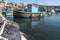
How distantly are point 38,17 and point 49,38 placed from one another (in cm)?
2588

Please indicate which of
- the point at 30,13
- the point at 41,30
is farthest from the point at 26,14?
the point at 41,30

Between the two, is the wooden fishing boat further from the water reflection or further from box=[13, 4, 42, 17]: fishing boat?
the water reflection

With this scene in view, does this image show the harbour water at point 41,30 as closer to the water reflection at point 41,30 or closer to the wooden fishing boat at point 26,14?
the water reflection at point 41,30

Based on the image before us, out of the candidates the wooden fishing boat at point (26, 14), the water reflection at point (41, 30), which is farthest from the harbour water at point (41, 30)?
the wooden fishing boat at point (26, 14)


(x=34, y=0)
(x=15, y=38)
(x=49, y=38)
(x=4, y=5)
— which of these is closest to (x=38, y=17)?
(x=34, y=0)

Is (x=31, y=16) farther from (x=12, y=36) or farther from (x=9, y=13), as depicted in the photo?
(x=12, y=36)

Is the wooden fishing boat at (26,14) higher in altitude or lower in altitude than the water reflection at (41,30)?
lower

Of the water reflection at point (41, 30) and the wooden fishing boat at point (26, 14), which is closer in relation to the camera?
the water reflection at point (41, 30)

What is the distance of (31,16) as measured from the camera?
45344mm

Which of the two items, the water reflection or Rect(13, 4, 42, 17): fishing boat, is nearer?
the water reflection

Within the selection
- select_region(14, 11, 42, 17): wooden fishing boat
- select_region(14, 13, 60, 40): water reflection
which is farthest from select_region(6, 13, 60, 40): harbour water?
select_region(14, 11, 42, 17): wooden fishing boat

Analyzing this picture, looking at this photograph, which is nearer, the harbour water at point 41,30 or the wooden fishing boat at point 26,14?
the harbour water at point 41,30

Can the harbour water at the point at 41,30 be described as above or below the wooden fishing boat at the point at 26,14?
above

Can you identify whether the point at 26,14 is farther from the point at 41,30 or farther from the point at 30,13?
the point at 41,30
